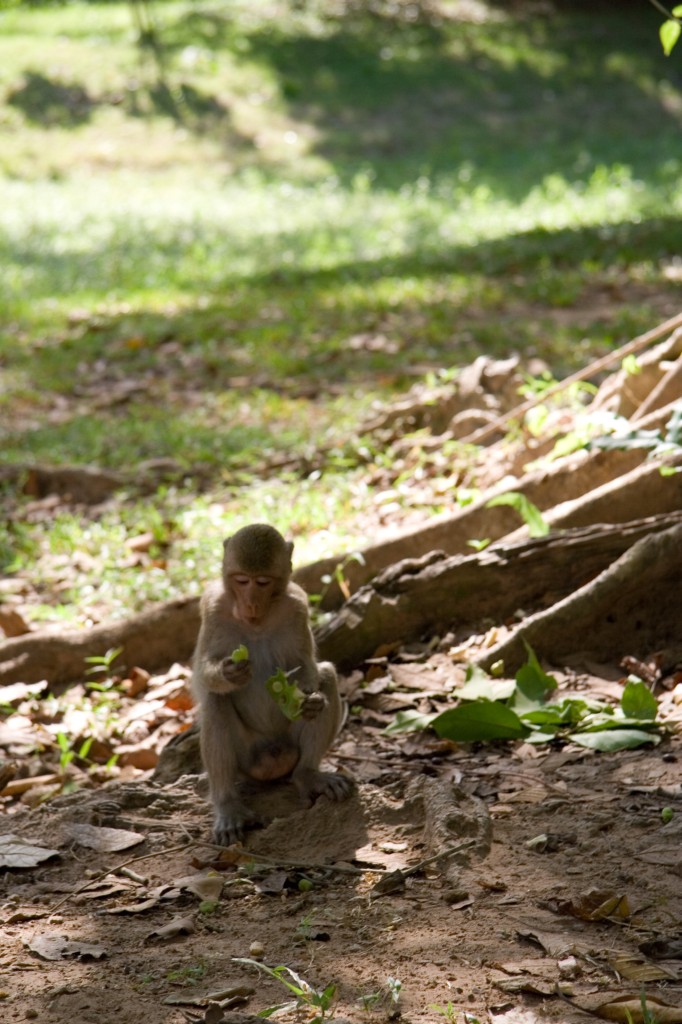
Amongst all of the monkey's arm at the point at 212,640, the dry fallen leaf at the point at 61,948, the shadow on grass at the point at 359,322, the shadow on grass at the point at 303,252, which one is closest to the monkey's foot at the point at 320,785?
the monkey's arm at the point at 212,640

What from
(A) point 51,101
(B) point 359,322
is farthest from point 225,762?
(A) point 51,101

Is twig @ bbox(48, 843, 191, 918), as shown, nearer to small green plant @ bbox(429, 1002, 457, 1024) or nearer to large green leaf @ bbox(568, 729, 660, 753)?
small green plant @ bbox(429, 1002, 457, 1024)

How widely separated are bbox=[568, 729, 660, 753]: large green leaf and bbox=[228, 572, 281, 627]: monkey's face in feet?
4.33

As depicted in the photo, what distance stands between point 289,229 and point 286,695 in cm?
1321

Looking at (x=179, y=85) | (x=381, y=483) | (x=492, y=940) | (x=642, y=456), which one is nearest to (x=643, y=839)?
(x=492, y=940)

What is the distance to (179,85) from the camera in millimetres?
26297

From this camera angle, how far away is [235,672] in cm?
470

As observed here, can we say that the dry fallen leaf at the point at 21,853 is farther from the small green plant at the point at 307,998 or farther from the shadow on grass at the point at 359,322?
the shadow on grass at the point at 359,322

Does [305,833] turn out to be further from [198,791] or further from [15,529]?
[15,529]

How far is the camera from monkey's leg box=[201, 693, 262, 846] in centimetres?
468

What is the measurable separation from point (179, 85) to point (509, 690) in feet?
76.6

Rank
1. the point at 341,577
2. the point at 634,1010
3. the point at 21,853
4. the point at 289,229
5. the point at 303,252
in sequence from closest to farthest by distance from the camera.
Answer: the point at 634,1010 → the point at 21,853 → the point at 341,577 → the point at 303,252 → the point at 289,229

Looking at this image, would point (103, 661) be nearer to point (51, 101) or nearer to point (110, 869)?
point (110, 869)

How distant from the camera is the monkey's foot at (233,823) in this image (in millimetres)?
4613
